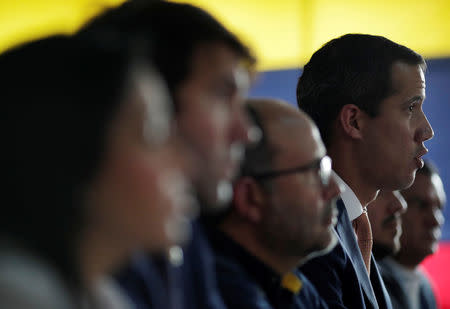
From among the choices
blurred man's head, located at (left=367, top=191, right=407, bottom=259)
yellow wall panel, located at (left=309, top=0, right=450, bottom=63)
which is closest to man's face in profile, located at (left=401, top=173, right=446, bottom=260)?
blurred man's head, located at (left=367, top=191, right=407, bottom=259)

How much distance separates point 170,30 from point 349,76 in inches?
38.0

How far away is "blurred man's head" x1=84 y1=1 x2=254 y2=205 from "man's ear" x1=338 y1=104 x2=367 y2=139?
0.84 metres

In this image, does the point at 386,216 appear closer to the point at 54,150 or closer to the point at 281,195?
the point at 281,195

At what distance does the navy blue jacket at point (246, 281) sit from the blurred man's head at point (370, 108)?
553 mm

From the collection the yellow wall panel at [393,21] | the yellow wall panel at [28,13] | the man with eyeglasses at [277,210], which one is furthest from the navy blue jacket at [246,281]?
the yellow wall panel at [393,21]

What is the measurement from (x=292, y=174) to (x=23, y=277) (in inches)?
34.2

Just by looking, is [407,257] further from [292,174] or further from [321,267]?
[292,174]

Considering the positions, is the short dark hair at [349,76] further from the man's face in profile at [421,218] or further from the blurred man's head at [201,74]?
the man's face in profile at [421,218]

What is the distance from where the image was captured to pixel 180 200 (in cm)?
77

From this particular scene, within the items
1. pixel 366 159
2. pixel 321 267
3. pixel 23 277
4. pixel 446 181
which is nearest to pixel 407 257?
pixel 366 159

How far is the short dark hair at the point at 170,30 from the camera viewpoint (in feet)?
3.40

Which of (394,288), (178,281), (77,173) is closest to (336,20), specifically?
(394,288)

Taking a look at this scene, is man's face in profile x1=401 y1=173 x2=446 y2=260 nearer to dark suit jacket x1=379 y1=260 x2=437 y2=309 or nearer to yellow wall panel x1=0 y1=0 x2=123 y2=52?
dark suit jacket x1=379 y1=260 x2=437 y2=309

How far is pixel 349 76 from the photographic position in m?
1.93
